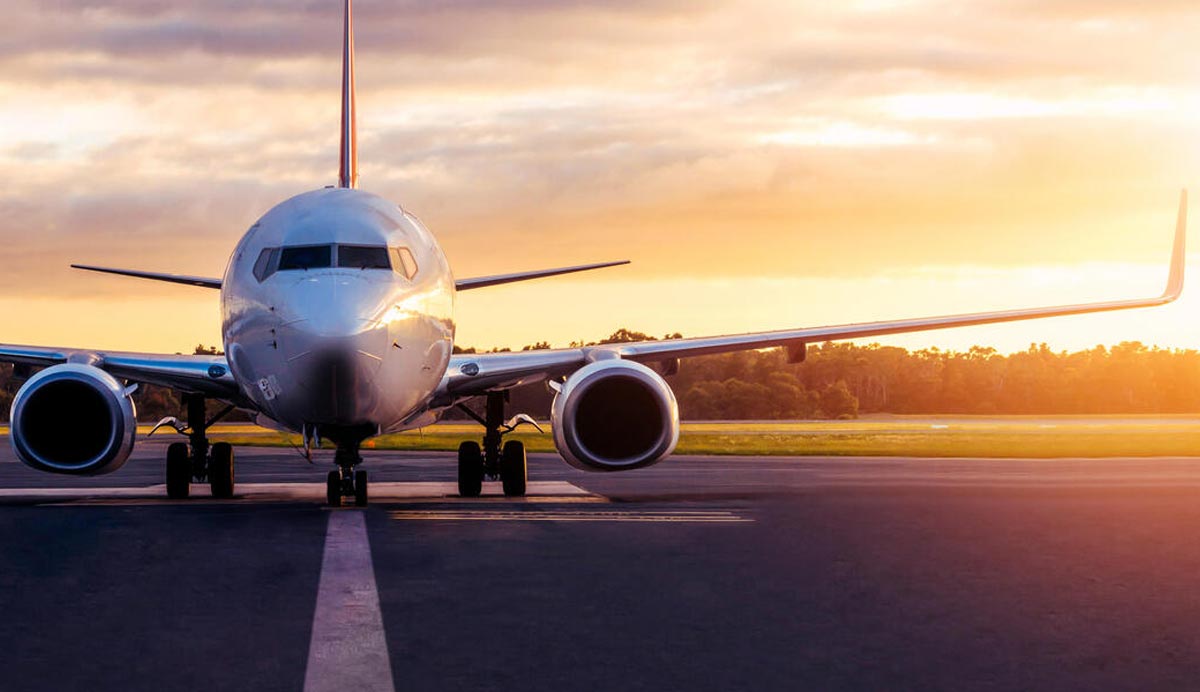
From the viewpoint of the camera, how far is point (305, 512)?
1533 cm

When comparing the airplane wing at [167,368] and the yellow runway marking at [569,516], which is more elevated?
the airplane wing at [167,368]

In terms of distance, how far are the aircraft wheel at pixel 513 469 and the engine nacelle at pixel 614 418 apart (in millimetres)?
1928

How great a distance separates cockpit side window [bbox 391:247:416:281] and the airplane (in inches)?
0.8

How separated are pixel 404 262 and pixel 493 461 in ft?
16.1

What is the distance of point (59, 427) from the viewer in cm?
1655

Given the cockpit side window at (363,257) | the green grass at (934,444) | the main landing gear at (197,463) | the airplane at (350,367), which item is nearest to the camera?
the airplane at (350,367)

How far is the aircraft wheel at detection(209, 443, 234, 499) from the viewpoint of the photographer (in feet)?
61.3

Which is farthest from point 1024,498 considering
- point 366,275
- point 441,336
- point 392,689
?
point 392,689

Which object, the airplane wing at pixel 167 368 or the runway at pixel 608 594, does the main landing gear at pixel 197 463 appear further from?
the runway at pixel 608 594

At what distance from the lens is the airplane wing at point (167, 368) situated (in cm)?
1758

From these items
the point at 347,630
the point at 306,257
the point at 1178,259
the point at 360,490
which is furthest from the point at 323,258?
the point at 1178,259

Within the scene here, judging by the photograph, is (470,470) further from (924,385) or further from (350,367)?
(924,385)

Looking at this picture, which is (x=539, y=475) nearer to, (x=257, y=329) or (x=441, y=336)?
(x=441, y=336)

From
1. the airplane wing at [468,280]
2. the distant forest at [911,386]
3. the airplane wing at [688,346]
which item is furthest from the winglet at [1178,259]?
the distant forest at [911,386]
